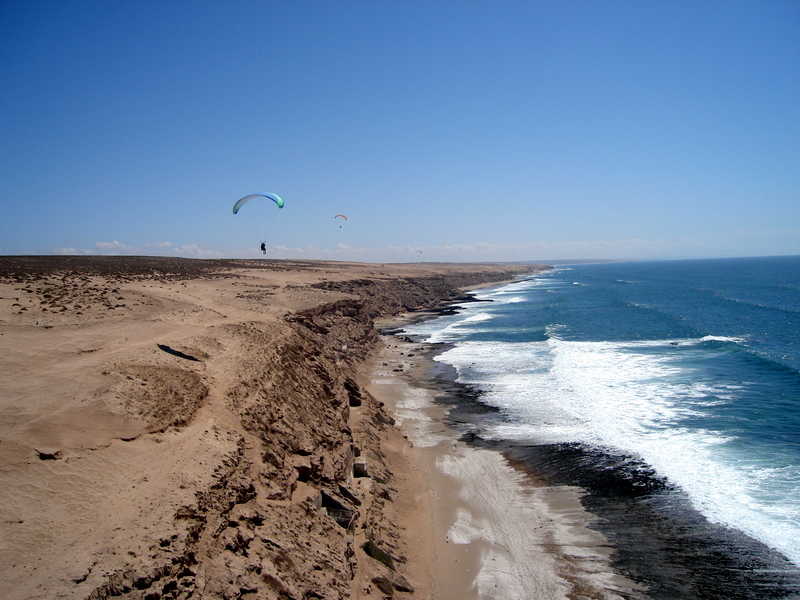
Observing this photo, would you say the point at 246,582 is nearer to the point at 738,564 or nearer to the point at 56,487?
the point at 56,487

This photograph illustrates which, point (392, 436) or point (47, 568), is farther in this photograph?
point (392, 436)

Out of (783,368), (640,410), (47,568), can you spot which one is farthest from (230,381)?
(783,368)

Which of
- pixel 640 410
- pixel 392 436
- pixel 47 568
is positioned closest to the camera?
pixel 47 568

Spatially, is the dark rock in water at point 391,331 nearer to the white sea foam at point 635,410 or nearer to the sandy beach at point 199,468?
the white sea foam at point 635,410

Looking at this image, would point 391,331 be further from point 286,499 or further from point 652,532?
point 286,499

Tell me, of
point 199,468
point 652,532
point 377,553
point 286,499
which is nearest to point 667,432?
point 652,532

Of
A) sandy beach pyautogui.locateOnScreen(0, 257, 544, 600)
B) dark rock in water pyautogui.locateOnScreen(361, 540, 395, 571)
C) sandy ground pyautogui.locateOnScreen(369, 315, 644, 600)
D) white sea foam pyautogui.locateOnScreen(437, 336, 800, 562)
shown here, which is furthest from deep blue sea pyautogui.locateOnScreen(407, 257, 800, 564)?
dark rock in water pyautogui.locateOnScreen(361, 540, 395, 571)
